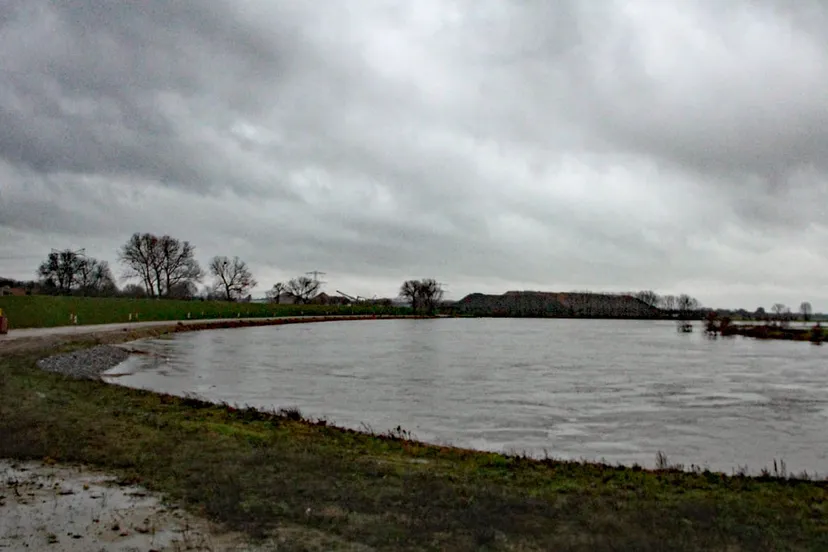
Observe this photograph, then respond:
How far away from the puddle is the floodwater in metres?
6.43

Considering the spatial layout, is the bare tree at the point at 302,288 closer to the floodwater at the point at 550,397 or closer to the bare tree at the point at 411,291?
the bare tree at the point at 411,291

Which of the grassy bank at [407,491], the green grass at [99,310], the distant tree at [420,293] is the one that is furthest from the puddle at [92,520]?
the distant tree at [420,293]

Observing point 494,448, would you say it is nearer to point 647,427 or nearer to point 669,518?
point 647,427

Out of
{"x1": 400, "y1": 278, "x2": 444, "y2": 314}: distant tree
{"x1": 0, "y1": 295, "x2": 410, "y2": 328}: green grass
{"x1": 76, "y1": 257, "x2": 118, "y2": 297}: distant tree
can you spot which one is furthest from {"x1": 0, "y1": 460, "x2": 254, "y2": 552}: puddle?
{"x1": 400, "y1": 278, "x2": 444, "y2": 314}: distant tree

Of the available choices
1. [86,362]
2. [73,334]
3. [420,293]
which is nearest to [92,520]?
[86,362]

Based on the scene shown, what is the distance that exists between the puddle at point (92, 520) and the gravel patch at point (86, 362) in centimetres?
1164

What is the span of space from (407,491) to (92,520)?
2.91 m

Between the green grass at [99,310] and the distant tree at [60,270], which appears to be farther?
the distant tree at [60,270]

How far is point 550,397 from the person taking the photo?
1814cm

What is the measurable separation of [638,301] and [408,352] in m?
155

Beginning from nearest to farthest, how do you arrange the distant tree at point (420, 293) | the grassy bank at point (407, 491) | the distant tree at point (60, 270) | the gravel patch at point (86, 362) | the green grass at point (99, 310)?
the grassy bank at point (407, 491) < the gravel patch at point (86, 362) < the green grass at point (99, 310) < the distant tree at point (60, 270) < the distant tree at point (420, 293)

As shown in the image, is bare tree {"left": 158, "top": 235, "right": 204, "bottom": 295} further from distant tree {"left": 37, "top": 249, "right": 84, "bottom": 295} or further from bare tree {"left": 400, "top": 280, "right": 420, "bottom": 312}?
bare tree {"left": 400, "top": 280, "right": 420, "bottom": 312}

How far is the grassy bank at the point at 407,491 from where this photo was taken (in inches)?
213

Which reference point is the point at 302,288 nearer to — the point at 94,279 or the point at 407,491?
the point at 94,279
